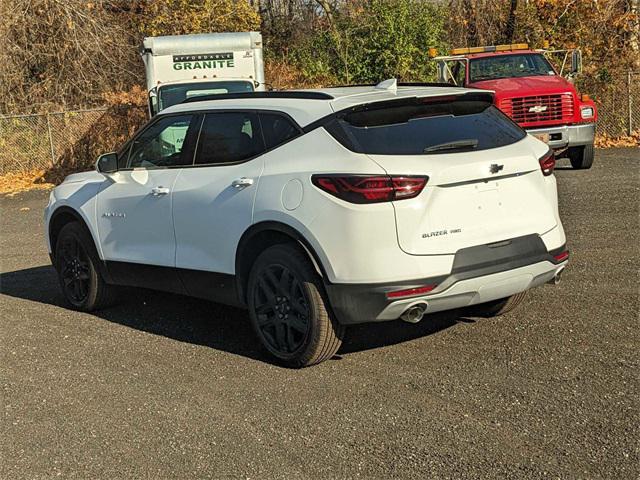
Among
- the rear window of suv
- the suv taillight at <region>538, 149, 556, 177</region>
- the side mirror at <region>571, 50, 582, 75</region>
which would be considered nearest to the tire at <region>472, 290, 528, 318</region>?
the suv taillight at <region>538, 149, 556, 177</region>

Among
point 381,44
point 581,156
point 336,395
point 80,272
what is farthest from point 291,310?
point 381,44

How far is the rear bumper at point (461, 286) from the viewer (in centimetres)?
505

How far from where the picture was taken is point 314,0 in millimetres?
29156

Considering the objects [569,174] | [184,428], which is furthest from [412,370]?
[569,174]

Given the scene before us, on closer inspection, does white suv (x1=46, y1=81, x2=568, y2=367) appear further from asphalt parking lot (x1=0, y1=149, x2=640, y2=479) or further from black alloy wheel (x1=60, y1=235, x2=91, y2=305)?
black alloy wheel (x1=60, y1=235, x2=91, y2=305)

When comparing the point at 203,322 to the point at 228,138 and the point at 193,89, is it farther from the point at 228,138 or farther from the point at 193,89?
the point at 193,89

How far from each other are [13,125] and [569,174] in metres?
13.8

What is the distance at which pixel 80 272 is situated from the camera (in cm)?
741

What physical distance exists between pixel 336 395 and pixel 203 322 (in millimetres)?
2168

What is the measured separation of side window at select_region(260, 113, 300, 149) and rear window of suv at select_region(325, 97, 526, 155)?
0.33 metres

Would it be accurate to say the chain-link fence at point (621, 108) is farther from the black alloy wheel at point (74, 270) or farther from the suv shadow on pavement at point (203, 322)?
the black alloy wheel at point (74, 270)

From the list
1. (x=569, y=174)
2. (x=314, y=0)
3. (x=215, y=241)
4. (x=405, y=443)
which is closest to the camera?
(x=405, y=443)

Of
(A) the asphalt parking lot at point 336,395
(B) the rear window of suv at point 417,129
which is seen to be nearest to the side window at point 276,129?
(B) the rear window of suv at point 417,129

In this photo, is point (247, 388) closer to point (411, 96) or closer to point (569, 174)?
point (411, 96)
